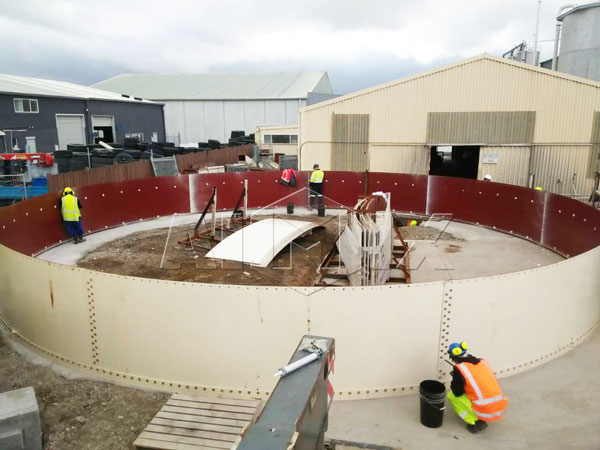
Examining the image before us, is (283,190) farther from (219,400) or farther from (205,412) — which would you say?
(205,412)

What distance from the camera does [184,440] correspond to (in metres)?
Answer: 5.02

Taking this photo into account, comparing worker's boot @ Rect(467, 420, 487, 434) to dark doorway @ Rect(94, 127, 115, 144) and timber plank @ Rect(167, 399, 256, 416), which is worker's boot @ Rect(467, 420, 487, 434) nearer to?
timber plank @ Rect(167, 399, 256, 416)

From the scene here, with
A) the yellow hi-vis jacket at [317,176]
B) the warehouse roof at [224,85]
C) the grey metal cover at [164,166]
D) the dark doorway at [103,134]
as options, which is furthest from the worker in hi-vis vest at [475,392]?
the warehouse roof at [224,85]

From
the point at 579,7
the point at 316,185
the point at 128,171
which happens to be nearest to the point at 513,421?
the point at 316,185

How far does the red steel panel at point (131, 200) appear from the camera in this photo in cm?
1515

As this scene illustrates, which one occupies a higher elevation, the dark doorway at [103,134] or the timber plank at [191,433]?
the dark doorway at [103,134]

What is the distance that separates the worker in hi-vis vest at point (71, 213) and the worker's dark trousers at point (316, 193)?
8.57m

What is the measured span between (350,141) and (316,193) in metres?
3.66

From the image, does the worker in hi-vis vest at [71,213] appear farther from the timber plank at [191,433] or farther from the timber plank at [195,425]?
the timber plank at [191,433]

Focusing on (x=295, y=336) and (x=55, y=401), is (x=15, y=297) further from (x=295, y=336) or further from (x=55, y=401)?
(x=295, y=336)

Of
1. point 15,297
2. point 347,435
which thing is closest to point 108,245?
point 15,297

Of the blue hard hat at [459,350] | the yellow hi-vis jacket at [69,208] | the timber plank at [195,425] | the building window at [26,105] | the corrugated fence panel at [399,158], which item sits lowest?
the timber plank at [195,425]

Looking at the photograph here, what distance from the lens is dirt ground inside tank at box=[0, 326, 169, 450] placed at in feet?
17.4

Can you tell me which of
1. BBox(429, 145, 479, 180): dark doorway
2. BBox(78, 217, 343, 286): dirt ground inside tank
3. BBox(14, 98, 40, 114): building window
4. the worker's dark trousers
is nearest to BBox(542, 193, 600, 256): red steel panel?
BBox(78, 217, 343, 286): dirt ground inside tank
